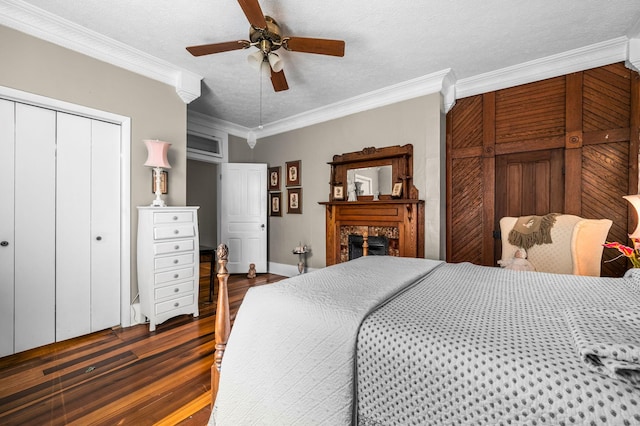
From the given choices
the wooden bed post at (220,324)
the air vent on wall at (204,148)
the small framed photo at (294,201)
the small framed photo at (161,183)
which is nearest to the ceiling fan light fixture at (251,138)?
the air vent on wall at (204,148)

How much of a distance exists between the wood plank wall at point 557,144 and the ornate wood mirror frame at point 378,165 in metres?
0.54

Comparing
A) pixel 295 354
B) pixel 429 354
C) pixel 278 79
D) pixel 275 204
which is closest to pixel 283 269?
pixel 275 204

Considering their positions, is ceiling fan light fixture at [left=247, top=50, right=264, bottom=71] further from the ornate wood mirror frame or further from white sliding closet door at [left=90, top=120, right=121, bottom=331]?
the ornate wood mirror frame

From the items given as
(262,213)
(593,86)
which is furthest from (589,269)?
(262,213)

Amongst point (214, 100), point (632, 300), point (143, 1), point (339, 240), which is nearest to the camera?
point (632, 300)

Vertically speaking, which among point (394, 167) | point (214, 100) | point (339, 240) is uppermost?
point (214, 100)

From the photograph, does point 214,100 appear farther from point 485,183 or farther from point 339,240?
point 485,183

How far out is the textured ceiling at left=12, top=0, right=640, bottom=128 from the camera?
2094 millimetres

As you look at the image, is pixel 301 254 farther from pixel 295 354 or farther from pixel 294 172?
pixel 295 354

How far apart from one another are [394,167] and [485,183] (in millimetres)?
1073

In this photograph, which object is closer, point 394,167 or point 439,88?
point 439,88

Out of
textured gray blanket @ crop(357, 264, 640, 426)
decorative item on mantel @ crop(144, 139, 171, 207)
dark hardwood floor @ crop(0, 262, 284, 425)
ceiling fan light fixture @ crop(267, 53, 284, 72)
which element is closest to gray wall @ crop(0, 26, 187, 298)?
decorative item on mantel @ crop(144, 139, 171, 207)

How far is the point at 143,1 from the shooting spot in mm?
2035

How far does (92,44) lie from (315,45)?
200 centimetres
